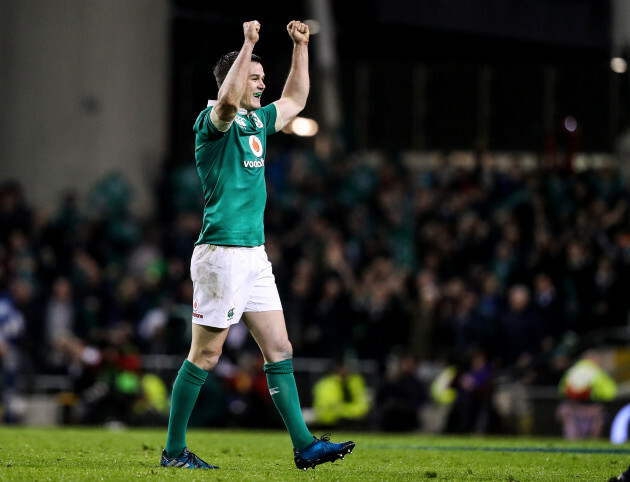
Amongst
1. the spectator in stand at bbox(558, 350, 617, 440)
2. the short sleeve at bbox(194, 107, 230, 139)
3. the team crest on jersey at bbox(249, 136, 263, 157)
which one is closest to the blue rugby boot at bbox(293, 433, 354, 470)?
the team crest on jersey at bbox(249, 136, 263, 157)

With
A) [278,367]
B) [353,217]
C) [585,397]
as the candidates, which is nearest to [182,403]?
[278,367]

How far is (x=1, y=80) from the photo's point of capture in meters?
27.7

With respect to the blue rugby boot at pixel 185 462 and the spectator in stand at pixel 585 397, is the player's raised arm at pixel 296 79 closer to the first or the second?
the blue rugby boot at pixel 185 462

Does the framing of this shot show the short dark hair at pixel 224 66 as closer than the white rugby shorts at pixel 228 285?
No

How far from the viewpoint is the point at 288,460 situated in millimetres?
9297

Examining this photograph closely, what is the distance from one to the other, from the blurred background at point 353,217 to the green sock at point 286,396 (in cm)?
1074

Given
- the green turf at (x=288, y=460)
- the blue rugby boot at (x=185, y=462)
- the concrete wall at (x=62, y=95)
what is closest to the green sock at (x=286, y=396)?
the green turf at (x=288, y=460)

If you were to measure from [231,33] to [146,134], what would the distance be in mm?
6491

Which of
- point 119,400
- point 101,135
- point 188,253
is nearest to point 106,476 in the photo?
point 119,400

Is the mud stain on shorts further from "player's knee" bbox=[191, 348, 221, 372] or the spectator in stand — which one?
the spectator in stand

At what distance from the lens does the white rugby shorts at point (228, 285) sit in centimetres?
802

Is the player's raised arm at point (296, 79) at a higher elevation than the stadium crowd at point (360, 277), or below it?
higher

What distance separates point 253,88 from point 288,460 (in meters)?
2.83

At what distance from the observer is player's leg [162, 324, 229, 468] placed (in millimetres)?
8125
